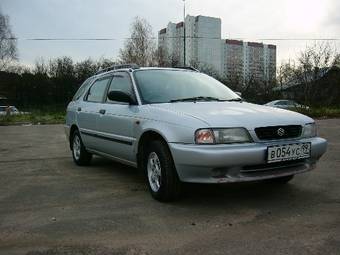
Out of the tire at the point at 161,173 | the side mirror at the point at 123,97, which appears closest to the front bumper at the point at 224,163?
the tire at the point at 161,173

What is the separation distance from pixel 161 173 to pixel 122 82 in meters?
1.97

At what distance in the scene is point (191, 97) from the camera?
6.38 m

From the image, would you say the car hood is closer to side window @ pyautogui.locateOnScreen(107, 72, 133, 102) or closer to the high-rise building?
side window @ pyautogui.locateOnScreen(107, 72, 133, 102)

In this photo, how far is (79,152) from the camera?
8.59 m

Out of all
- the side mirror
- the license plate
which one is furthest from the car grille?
the side mirror

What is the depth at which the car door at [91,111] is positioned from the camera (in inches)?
298

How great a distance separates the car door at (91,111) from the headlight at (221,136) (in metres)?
2.68

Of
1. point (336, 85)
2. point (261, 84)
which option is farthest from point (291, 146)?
point (261, 84)

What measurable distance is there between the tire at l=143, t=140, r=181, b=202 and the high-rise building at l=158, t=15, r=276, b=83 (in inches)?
1288

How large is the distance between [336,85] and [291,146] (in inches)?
1081

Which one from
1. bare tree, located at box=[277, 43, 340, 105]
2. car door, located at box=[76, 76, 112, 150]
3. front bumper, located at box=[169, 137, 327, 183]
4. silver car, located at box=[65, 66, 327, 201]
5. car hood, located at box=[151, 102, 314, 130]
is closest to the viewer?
front bumper, located at box=[169, 137, 327, 183]

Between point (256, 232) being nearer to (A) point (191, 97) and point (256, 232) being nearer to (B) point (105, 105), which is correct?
(A) point (191, 97)

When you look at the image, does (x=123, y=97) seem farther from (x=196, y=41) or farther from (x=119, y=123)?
(x=196, y=41)

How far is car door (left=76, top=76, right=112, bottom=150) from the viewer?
7563mm
